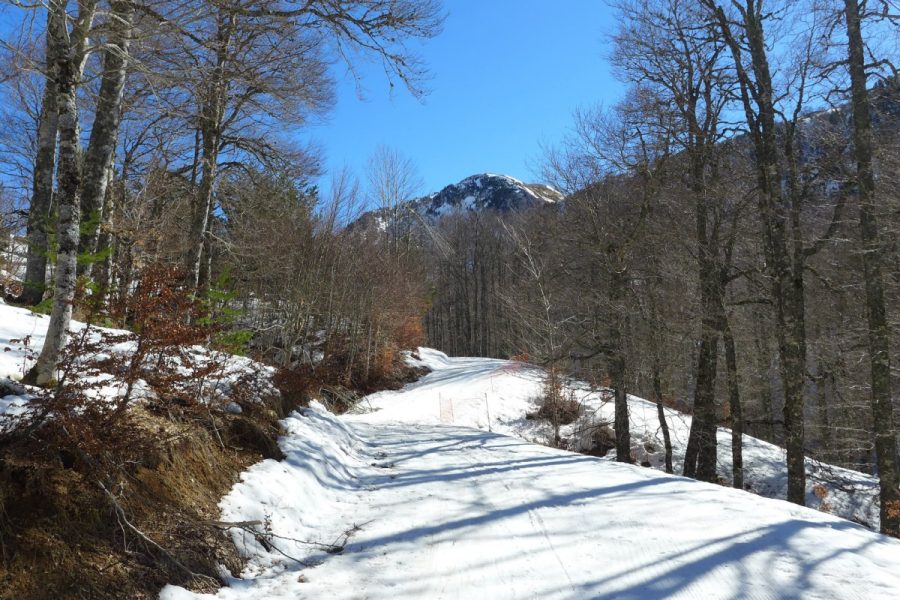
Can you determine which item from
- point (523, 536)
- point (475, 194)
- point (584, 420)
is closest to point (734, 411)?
point (584, 420)

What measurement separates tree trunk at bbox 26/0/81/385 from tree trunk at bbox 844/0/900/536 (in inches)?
431

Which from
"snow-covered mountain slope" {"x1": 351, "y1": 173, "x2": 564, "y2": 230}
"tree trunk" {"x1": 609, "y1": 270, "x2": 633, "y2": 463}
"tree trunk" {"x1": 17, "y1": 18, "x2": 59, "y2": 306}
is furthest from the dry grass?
"snow-covered mountain slope" {"x1": 351, "y1": 173, "x2": 564, "y2": 230}

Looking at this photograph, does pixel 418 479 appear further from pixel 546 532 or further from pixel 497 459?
pixel 546 532

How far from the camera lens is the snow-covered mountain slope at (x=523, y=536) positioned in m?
3.29

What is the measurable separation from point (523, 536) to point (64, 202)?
16.3 ft

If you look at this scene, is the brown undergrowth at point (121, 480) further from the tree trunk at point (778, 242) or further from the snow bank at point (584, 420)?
the snow bank at point (584, 420)

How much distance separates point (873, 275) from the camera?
862cm

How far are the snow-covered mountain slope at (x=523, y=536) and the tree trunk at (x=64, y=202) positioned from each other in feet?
6.26

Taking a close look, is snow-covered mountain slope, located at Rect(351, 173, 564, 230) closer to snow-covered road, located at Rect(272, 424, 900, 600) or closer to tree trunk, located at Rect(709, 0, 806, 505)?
tree trunk, located at Rect(709, 0, 806, 505)

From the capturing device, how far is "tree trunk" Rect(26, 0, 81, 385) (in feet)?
13.6

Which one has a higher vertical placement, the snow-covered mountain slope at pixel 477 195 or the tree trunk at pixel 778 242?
the snow-covered mountain slope at pixel 477 195

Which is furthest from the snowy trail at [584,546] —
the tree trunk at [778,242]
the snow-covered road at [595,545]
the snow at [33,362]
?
the tree trunk at [778,242]

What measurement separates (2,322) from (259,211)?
373 inches

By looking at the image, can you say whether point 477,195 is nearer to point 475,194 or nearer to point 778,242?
point 475,194
